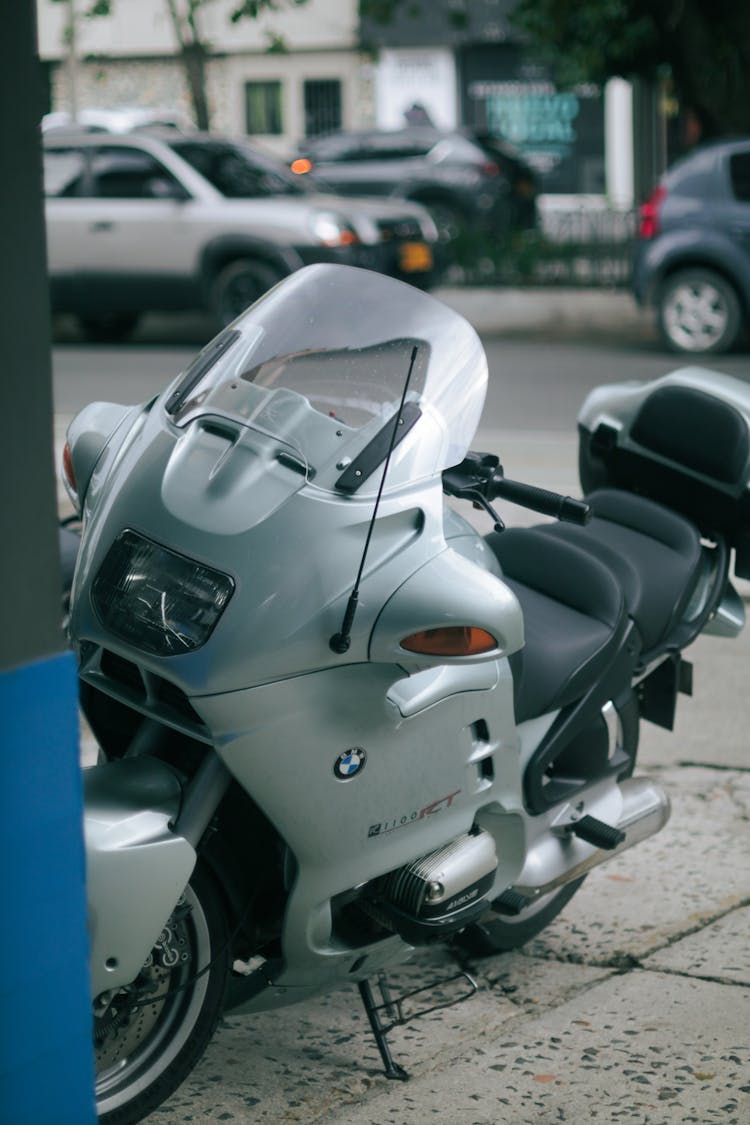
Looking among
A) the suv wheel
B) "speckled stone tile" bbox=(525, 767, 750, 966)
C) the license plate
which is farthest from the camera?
the license plate

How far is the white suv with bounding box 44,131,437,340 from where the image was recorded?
1355 cm

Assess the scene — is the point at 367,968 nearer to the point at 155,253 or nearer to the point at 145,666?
the point at 145,666

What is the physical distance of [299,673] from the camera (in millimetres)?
2686

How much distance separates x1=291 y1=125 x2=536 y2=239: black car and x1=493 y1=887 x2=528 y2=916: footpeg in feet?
66.7

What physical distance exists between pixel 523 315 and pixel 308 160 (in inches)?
353

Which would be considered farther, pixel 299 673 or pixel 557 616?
pixel 557 616

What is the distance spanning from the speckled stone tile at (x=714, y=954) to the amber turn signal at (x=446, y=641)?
130 cm

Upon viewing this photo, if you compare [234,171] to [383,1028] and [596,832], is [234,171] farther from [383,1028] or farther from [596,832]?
[383,1028]

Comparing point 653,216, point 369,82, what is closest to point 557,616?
point 653,216

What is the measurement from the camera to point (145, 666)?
267cm

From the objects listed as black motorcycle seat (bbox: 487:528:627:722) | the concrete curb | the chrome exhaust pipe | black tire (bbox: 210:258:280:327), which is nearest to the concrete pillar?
black motorcycle seat (bbox: 487:528:627:722)

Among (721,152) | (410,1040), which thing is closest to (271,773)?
(410,1040)

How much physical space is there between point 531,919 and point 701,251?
986cm

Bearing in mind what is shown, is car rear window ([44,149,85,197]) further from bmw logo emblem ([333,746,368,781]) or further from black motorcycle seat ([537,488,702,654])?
bmw logo emblem ([333,746,368,781])
